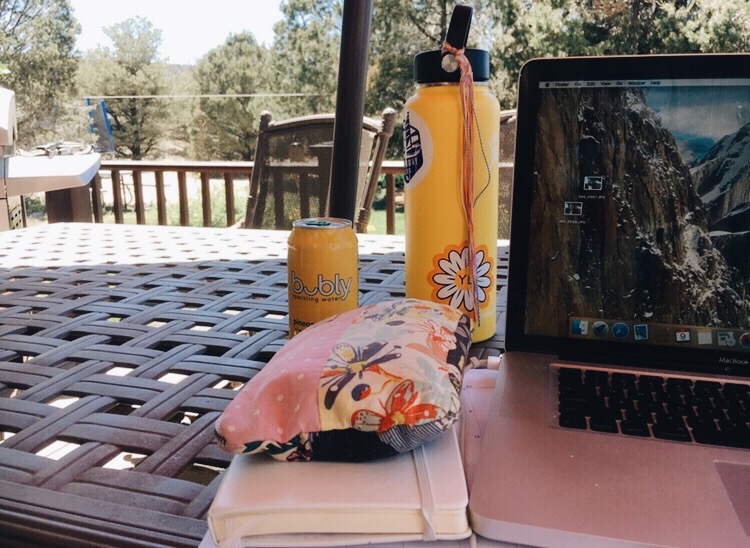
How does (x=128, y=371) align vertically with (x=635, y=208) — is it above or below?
below

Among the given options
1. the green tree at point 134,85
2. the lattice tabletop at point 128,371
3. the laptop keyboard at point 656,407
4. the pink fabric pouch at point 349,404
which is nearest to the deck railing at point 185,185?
the lattice tabletop at point 128,371

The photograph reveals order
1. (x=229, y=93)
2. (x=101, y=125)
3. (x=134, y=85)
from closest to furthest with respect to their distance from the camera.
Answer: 1. (x=101, y=125)
2. (x=134, y=85)
3. (x=229, y=93)

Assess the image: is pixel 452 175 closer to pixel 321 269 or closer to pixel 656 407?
pixel 321 269

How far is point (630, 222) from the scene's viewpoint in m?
0.55

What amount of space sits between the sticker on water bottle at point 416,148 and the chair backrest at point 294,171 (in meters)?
1.27

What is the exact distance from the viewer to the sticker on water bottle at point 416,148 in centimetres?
58

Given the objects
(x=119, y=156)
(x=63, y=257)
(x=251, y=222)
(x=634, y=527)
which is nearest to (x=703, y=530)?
(x=634, y=527)

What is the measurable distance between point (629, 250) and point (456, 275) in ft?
0.51

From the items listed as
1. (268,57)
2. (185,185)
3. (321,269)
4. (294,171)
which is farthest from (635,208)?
(268,57)

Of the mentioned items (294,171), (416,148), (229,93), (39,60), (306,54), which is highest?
(306,54)

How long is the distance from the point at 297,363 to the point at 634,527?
8.2 inches

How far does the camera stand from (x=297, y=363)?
39 centimetres

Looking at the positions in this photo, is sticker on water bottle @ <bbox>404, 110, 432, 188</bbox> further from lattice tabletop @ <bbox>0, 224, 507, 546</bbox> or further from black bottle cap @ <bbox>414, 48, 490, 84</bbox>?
lattice tabletop @ <bbox>0, 224, 507, 546</bbox>

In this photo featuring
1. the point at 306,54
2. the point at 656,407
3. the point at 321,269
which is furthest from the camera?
the point at 306,54
